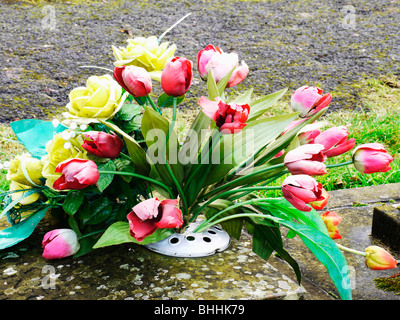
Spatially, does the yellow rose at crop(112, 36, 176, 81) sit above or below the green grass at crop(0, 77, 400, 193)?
above

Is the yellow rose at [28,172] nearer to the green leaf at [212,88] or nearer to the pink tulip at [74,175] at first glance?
the pink tulip at [74,175]

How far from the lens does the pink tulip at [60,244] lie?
3.70 feet

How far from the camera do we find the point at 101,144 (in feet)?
3.50

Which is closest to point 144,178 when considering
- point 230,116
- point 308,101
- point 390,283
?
point 230,116

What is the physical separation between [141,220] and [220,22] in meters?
3.99

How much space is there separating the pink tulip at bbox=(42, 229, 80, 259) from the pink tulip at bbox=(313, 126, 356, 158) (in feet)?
2.09

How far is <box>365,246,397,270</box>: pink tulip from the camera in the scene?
107 centimetres

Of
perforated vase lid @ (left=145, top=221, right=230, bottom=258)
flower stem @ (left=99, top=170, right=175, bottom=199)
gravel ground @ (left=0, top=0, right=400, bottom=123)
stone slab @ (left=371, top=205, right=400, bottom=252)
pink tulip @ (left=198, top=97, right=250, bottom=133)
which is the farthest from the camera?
gravel ground @ (left=0, top=0, right=400, bottom=123)

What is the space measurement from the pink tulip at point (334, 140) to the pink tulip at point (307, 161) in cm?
11

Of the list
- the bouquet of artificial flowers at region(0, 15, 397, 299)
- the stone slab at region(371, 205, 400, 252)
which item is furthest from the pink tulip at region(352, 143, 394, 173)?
the stone slab at region(371, 205, 400, 252)

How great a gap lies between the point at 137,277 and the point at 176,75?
466 millimetres

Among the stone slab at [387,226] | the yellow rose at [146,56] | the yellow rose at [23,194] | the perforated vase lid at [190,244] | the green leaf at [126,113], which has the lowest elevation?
the stone slab at [387,226]

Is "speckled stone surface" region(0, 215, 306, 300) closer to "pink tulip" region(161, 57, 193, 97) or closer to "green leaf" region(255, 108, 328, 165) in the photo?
"green leaf" region(255, 108, 328, 165)

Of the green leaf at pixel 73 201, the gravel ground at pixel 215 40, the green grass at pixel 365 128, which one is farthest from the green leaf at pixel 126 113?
the gravel ground at pixel 215 40
